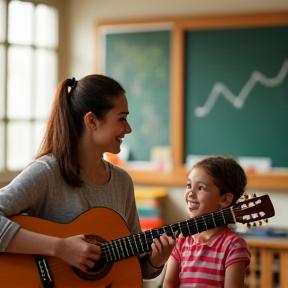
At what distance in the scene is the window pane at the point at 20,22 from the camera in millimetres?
3922

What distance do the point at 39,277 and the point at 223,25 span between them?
251 centimetres

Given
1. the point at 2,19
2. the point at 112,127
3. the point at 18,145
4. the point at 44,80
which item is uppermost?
the point at 2,19

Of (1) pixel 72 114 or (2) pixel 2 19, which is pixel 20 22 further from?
(1) pixel 72 114

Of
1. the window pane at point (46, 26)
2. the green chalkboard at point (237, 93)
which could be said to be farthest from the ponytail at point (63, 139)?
the window pane at point (46, 26)

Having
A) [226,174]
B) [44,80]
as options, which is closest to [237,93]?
[44,80]

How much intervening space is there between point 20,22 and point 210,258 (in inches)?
102

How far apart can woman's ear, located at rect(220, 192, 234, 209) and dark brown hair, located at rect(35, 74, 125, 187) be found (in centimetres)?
43

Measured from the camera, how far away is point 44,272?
6.17 feet

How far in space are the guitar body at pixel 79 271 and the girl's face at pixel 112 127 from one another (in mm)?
208

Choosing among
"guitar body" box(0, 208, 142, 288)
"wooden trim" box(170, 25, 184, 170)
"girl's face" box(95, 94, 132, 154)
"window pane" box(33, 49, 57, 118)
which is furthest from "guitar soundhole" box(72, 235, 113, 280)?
"window pane" box(33, 49, 57, 118)

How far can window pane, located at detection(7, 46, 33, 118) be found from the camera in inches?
155

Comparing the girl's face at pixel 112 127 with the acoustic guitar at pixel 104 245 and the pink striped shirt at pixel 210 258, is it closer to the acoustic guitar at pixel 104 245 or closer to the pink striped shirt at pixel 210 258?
the acoustic guitar at pixel 104 245

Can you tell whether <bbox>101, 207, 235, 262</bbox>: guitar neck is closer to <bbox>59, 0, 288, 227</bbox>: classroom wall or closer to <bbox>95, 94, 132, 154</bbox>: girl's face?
<bbox>95, 94, 132, 154</bbox>: girl's face

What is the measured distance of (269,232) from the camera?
12.3 feet
